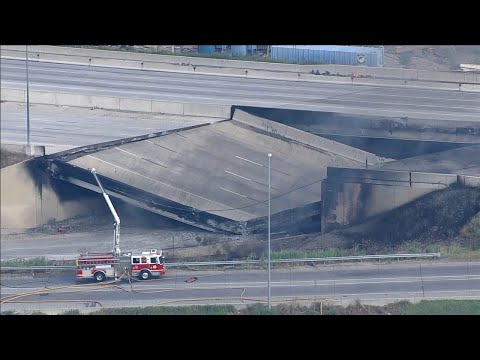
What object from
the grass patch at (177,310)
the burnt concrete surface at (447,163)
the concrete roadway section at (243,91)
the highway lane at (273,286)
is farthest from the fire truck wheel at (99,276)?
the concrete roadway section at (243,91)

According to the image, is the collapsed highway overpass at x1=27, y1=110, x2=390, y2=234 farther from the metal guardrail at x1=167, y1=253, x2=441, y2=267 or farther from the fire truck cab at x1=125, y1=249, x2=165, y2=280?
the fire truck cab at x1=125, y1=249, x2=165, y2=280

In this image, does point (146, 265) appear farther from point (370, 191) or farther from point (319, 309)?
point (370, 191)

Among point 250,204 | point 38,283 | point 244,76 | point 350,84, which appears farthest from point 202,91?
point 38,283

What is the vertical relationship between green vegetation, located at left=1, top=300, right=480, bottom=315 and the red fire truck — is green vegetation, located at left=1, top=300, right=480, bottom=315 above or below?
below

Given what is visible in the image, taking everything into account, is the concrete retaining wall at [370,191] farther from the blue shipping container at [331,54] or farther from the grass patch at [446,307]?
the blue shipping container at [331,54]

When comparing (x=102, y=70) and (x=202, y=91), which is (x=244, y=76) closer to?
(x=202, y=91)

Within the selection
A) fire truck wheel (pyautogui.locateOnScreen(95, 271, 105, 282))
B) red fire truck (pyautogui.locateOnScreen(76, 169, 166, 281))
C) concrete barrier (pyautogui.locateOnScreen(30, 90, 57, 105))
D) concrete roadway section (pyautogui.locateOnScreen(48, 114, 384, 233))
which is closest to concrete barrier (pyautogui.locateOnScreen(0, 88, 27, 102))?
concrete barrier (pyautogui.locateOnScreen(30, 90, 57, 105))
